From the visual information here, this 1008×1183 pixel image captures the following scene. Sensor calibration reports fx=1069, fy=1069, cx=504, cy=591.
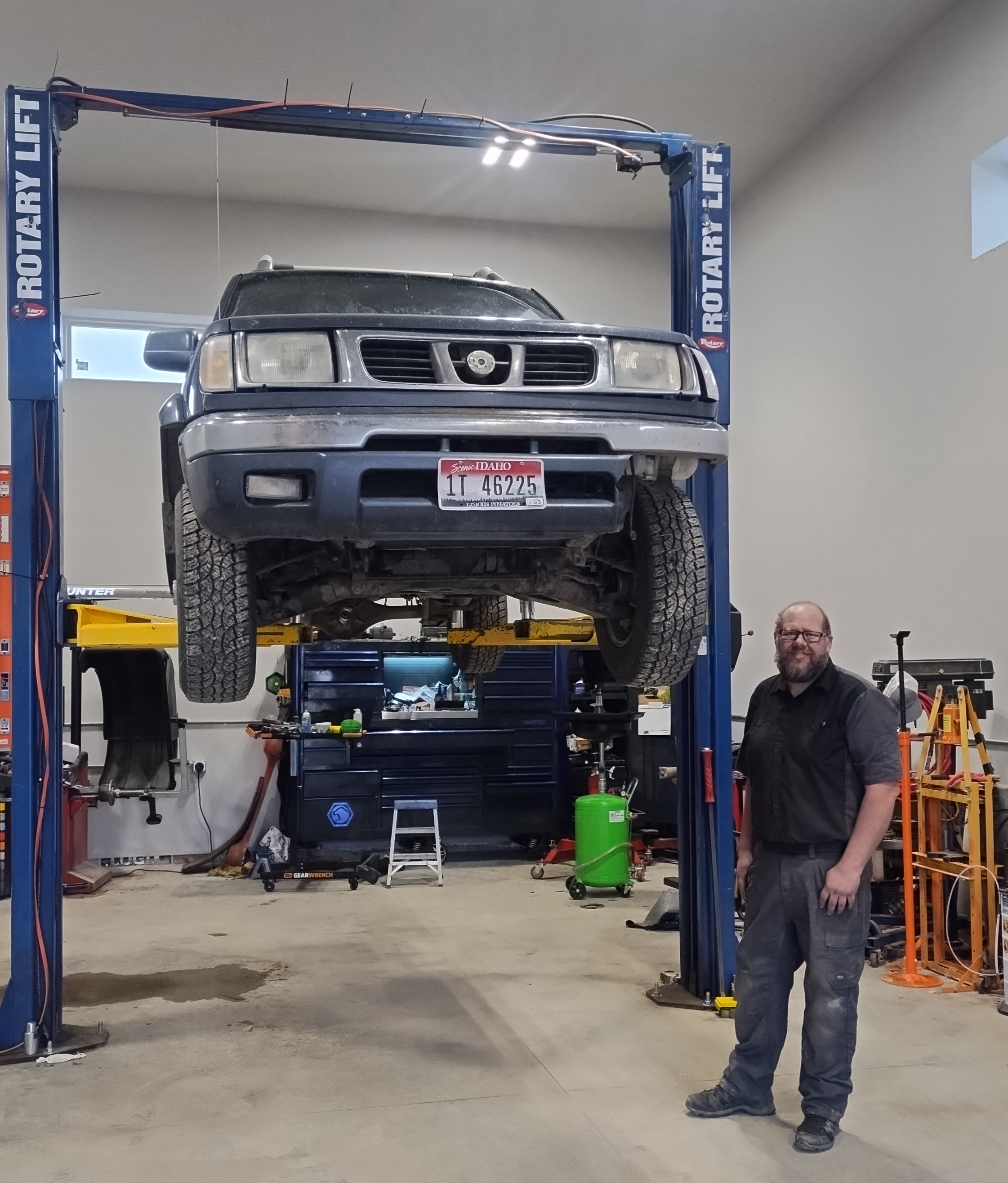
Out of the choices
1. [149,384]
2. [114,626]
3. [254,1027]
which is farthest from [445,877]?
[149,384]

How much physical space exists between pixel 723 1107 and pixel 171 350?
9.11 feet

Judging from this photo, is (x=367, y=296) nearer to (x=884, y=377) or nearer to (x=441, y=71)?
(x=441, y=71)

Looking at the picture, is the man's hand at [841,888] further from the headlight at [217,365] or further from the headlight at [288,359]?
the headlight at [217,365]

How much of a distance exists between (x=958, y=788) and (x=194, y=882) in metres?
4.97

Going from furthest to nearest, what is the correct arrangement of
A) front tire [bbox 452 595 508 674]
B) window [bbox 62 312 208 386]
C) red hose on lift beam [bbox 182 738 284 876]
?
window [bbox 62 312 208 386] → red hose on lift beam [bbox 182 738 284 876] → front tire [bbox 452 595 508 674]

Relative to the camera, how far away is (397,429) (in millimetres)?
2641

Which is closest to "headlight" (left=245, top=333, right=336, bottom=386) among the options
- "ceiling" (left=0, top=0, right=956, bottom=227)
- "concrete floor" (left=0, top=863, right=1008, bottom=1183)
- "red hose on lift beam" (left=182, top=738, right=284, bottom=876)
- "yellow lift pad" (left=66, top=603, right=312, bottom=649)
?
"yellow lift pad" (left=66, top=603, right=312, bottom=649)

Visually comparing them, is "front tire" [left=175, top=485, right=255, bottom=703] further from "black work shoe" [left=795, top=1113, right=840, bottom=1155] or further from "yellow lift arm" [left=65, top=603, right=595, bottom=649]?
"black work shoe" [left=795, top=1113, right=840, bottom=1155]

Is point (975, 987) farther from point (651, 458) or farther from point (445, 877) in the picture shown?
point (445, 877)

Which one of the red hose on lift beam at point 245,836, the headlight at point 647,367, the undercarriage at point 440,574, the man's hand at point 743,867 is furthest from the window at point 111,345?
the man's hand at point 743,867

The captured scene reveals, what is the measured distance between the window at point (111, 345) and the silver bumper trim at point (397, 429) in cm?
629

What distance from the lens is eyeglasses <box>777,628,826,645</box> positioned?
3.09 meters

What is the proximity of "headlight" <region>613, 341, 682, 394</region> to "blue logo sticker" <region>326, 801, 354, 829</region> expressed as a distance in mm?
5339

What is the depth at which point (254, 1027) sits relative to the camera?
3990mm
